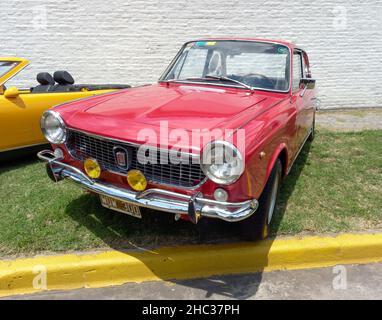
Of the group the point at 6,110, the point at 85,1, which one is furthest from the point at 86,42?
the point at 6,110

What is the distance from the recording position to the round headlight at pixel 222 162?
220 cm

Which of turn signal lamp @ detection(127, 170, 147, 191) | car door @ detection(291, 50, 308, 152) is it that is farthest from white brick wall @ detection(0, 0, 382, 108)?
turn signal lamp @ detection(127, 170, 147, 191)

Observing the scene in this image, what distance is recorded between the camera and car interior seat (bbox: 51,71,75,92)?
502 cm

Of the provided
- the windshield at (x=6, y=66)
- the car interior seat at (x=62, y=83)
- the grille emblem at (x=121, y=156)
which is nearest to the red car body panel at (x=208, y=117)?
the grille emblem at (x=121, y=156)

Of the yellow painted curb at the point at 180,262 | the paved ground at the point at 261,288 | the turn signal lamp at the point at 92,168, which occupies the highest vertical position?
the turn signal lamp at the point at 92,168

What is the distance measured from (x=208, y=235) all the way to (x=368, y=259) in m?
1.35

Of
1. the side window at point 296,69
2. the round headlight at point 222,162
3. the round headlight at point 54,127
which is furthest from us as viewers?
the side window at point 296,69

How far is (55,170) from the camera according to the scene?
9.50 feet

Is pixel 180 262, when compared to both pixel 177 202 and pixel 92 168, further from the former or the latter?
pixel 92 168

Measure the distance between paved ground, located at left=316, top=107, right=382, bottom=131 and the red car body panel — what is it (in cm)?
365

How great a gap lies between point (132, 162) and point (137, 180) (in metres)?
0.14

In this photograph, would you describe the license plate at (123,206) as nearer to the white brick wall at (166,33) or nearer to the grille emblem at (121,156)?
the grille emblem at (121,156)

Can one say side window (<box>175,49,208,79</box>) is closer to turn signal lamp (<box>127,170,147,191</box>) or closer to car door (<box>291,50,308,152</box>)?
car door (<box>291,50,308,152</box>)

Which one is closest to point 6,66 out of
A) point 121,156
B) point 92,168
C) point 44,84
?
point 44,84
